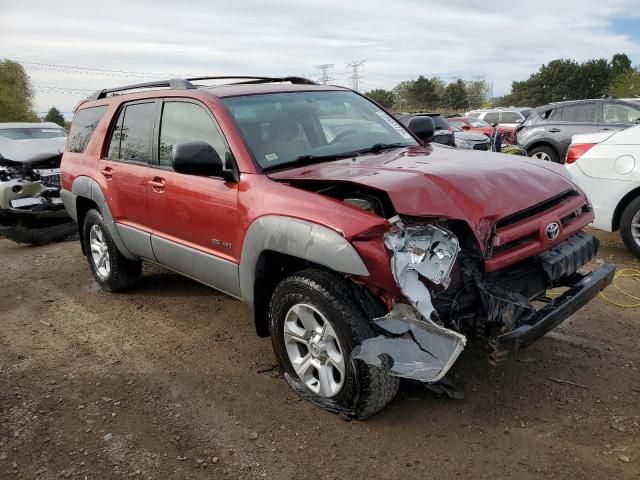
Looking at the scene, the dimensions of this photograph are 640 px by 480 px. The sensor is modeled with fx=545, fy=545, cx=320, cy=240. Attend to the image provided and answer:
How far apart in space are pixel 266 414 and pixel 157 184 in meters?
1.98

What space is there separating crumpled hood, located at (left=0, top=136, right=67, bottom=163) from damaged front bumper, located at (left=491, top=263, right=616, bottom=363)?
7.79m

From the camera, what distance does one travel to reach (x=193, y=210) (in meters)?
3.81

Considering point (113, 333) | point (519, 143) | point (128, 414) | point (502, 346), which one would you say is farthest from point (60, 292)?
point (519, 143)

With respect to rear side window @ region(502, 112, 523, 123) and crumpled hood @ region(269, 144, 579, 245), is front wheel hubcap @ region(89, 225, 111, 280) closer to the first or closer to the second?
crumpled hood @ region(269, 144, 579, 245)

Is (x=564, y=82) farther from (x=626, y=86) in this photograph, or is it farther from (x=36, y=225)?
(x=36, y=225)

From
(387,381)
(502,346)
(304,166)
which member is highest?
(304,166)

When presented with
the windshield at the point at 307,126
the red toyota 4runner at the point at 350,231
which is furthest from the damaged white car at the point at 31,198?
the windshield at the point at 307,126

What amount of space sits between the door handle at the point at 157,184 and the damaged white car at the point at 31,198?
441cm

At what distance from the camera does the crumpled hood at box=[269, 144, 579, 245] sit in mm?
2752

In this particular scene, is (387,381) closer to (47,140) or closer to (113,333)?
(113,333)

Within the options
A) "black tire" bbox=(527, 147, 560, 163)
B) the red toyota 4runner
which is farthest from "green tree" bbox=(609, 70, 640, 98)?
the red toyota 4runner

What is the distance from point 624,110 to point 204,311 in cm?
930

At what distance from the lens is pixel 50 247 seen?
7820 millimetres

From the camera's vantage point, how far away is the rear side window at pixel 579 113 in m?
10.7
